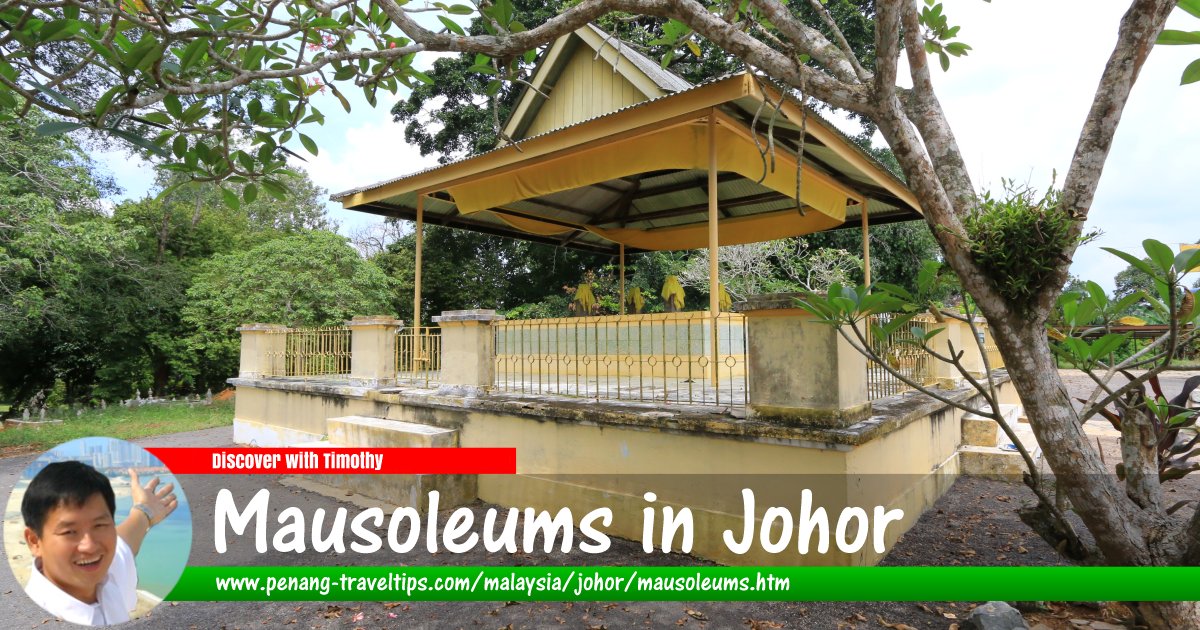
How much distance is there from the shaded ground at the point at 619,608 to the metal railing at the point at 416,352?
8.19 feet

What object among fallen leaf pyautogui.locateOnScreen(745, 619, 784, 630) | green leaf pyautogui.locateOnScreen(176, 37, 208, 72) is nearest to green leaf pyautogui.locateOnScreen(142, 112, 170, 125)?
green leaf pyautogui.locateOnScreen(176, 37, 208, 72)

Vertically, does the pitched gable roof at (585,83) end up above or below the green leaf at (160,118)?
above

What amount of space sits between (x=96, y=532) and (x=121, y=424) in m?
13.2

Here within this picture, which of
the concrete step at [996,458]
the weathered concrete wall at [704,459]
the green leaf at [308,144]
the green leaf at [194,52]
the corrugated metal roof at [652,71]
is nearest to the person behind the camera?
the green leaf at [194,52]

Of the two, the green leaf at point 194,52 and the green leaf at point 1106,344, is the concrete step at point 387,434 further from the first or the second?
the green leaf at point 1106,344

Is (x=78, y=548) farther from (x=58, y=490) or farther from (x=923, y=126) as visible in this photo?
(x=923, y=126)

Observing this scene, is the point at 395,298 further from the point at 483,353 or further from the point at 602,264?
the point at 483,353

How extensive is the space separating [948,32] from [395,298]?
53.2 ft

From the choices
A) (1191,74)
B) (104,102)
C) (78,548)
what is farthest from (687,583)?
(104,102)

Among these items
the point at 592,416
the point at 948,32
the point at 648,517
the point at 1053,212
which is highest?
the point at 948,32

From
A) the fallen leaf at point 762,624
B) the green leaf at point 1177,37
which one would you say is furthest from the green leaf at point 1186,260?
the fallen leaf at point 762,624

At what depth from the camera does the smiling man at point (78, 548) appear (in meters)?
1.74

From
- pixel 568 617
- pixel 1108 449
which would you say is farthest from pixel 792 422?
pixel 1108 449

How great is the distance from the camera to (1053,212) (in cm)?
210
